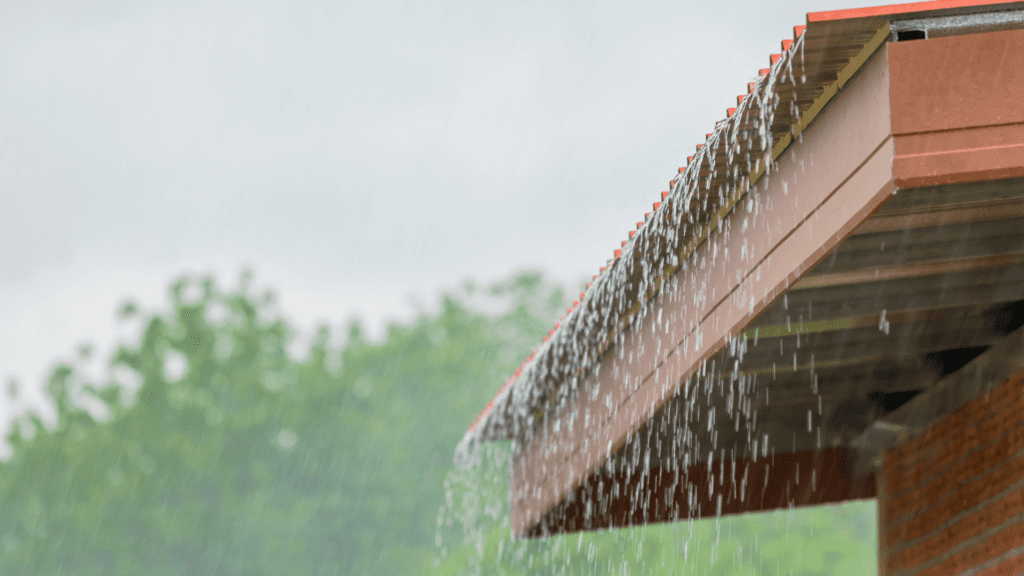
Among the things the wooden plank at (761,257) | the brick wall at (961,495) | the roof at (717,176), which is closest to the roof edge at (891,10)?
the roof at (717,176)

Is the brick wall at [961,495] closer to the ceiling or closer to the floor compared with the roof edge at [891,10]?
closer to the floor

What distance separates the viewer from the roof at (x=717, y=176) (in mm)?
3314

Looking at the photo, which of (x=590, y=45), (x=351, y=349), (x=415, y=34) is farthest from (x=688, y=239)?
(x=415, y=34)

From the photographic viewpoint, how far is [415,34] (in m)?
143

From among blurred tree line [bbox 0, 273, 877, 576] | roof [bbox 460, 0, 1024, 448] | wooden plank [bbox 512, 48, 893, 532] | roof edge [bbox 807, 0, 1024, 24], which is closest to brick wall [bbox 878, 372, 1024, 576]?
wooden plank [bbox 512, 48, 893, 532]

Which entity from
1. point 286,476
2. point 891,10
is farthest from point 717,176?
point 286,476

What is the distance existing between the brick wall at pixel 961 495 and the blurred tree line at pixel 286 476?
15.4m

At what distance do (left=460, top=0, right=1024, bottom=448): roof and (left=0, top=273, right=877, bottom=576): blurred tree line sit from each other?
1604 cm

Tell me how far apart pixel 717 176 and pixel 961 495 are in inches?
97.6

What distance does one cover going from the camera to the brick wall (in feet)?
16.6

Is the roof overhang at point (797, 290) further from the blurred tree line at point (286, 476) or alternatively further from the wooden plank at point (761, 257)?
the blurred tree line at point (286, 476)

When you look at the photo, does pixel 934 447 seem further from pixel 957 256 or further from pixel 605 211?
pixel 605 211

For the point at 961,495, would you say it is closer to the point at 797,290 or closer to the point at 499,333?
the point at 797,290

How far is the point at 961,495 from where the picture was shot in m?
5.58
